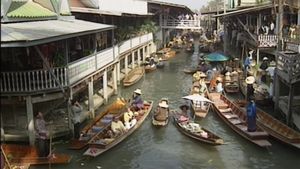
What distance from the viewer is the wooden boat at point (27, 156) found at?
55.7ft

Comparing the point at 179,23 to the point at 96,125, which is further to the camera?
the point at 179,23

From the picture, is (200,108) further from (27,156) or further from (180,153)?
(27,156)

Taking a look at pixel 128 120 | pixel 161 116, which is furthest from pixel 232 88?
pixel 128 120

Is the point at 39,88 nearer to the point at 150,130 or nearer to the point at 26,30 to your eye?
the point at 26,30

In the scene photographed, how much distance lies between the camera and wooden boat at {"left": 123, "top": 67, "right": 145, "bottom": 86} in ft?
117

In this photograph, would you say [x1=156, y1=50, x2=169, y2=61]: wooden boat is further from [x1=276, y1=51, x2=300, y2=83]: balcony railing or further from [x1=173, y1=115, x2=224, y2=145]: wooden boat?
[x1=173, y1=115, x2=224, y2=145]: wooden boat

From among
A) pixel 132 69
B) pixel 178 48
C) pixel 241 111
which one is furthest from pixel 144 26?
pixel 241 111

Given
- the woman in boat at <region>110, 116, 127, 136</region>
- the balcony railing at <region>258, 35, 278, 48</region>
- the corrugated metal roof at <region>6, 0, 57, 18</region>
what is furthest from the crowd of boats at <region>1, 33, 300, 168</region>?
the balcony railing at <region>258, 35, 278, 48</region>

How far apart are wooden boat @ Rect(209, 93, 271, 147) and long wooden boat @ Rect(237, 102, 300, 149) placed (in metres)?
0.48

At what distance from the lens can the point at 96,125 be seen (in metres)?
21.9

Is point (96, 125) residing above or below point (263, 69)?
below

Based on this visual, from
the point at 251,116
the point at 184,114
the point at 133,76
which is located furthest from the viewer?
the point at 133,76

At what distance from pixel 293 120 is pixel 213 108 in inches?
242

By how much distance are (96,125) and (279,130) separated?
9462 millimetres
